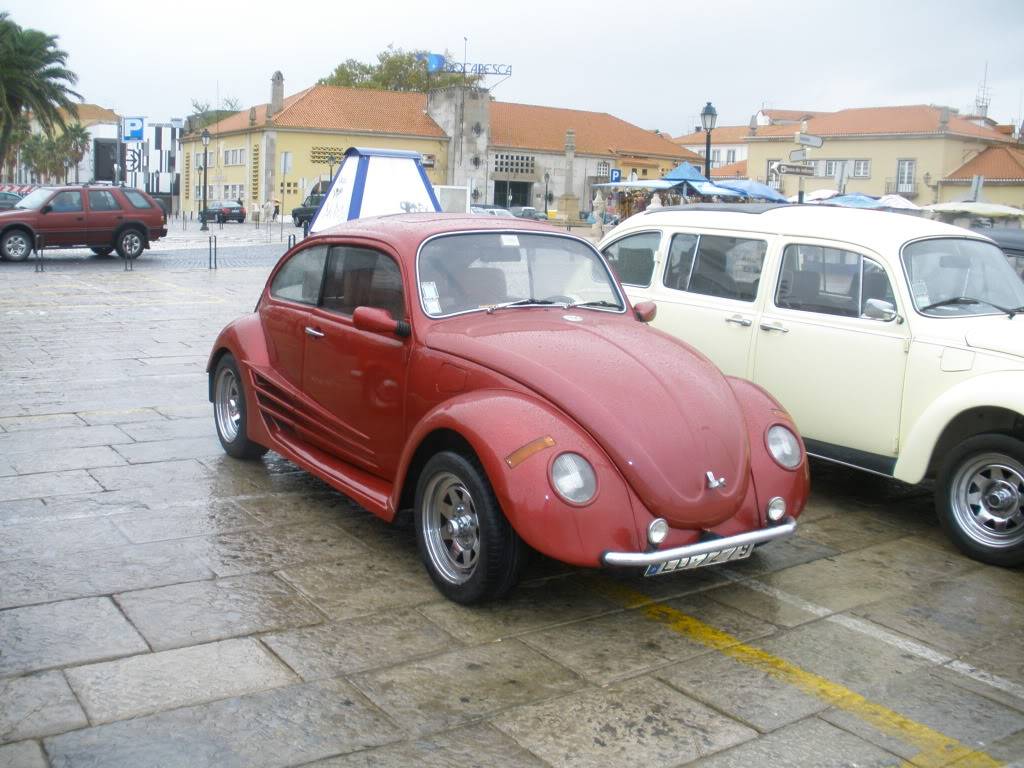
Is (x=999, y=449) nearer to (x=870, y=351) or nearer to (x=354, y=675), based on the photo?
(x=870, y=351)

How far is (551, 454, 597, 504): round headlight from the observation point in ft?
14.8

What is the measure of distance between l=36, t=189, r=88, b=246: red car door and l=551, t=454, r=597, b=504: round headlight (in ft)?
74.5

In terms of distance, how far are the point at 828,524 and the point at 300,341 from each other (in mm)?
3399

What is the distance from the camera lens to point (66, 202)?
80.9 ft

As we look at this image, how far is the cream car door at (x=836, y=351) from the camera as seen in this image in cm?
642

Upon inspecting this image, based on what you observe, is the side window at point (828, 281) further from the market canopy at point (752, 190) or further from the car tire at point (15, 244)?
the market canopy at point (752, 190)

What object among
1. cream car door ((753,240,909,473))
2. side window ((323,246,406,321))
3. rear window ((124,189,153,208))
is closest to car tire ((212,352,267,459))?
side window ((323,246,406,321))

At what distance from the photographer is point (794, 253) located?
717 cm

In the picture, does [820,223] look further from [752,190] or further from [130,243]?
[752,190]

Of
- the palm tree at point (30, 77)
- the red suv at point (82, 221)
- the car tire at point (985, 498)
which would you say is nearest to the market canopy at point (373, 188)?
the red suv at point (82, 221)

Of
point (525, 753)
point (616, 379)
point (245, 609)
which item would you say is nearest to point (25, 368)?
point (245, 609)

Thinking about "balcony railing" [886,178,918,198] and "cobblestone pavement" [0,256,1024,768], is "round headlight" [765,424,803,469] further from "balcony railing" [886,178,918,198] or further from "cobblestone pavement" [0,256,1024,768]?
"balcony railing" [886,178,918,198]

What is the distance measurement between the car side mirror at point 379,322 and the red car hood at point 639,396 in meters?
0.17

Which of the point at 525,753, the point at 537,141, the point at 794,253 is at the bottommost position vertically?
the point at 525,753
